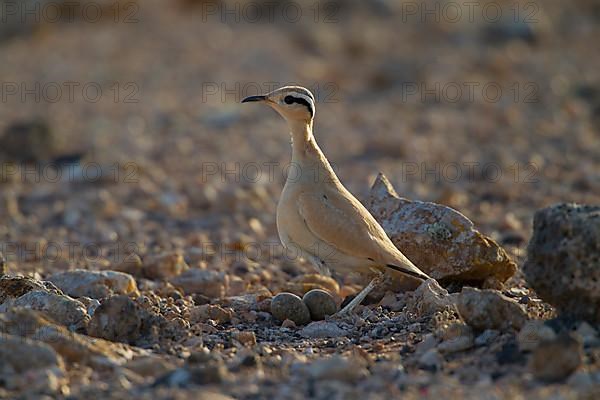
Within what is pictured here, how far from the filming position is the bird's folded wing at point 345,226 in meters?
6.25

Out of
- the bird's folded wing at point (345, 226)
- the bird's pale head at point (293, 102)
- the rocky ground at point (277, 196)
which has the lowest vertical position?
the rocky ground at point (277, 196)

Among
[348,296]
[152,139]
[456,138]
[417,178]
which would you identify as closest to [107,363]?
[348,296]

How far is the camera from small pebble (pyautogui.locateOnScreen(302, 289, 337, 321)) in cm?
624

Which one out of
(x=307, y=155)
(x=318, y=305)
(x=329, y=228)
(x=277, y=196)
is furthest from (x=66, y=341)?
(x=277, y=196)

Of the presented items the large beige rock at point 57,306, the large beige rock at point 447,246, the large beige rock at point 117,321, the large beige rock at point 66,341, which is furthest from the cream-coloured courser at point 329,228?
the large beige rock at point 66,341

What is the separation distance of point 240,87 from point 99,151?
4.15 meters

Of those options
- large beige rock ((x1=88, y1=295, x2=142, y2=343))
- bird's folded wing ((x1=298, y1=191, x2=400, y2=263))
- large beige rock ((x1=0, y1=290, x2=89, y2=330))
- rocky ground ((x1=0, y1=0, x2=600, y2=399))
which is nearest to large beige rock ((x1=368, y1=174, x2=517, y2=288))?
rocky ground ((x1=0, y1=0, x2=600, y2=399))

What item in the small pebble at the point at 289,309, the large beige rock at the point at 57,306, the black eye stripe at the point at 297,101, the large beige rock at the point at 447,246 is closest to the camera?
the large beige rock at the point at 57,306

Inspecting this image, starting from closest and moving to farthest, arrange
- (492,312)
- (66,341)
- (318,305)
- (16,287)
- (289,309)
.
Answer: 1. (66,341)
2. (492,312)
3. (16,287)
4. (289,309)
5. (318,305)

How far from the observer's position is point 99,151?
12156 mm

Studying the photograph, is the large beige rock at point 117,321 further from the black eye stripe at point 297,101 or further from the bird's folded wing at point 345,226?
the black eye stripe at point 297,101

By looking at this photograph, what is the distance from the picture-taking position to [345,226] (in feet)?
20.8

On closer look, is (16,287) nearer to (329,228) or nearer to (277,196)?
(329,228)

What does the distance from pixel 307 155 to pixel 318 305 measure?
1.12 metres
